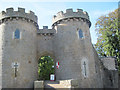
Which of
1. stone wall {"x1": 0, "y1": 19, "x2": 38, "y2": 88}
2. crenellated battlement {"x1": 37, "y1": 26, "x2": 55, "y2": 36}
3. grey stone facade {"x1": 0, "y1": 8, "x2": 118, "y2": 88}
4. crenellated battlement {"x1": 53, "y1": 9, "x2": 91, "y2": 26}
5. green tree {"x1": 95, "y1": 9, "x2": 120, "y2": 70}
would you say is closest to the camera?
stone wall {"x1": 0, "y1": 19, "x2": 38, "y2": 88}

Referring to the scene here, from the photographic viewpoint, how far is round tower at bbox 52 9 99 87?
14.7 meters

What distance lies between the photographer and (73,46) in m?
15.4

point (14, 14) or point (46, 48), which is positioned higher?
point (14, 14)

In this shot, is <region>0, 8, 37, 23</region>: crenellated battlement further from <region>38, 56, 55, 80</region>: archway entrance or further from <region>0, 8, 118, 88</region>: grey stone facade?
<region>38, 56, 55, 80</region>: archway entrance

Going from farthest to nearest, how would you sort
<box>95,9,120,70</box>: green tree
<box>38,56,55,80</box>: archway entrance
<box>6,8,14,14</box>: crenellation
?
<box>38,56,55,80</box>: archway entrance → <box>95,9,120,70</box>: green tree → <box>6,8,14,14</box>: crenellation

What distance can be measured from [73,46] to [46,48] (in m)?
3.57

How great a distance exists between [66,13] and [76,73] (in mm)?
7032

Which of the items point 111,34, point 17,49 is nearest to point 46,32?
point 17,49

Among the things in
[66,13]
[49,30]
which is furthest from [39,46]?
[66,13]

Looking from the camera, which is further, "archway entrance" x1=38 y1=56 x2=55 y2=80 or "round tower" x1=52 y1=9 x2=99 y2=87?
"archway entrance" x1=38 y1=56 x2=55 y2=80

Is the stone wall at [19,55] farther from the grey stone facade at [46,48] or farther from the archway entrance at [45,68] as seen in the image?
the archway entrance at [45,68]

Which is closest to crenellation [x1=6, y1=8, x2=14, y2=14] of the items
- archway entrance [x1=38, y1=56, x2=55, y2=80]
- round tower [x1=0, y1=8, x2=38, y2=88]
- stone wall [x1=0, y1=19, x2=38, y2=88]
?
round tower [x1=0, y1=8, x2=38, y2=88]

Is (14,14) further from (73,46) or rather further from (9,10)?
(73,46)

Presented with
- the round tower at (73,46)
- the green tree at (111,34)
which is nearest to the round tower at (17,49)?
the round tower at (73,46)
